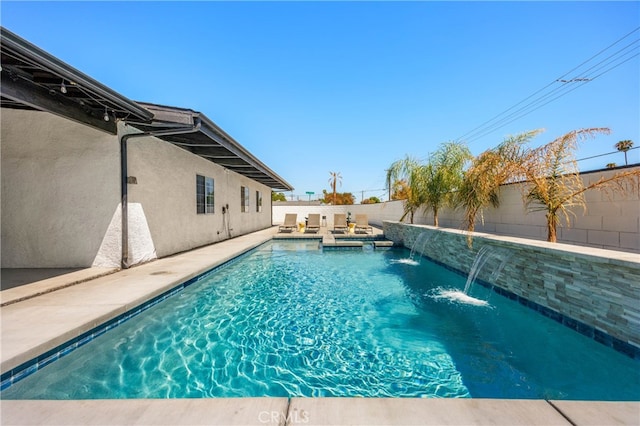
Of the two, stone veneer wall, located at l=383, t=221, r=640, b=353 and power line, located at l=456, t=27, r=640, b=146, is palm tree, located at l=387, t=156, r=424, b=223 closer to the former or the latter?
power line, located at l=456, t=27, r=640, b=146

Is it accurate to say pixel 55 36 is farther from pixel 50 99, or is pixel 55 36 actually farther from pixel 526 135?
pixel 526 135

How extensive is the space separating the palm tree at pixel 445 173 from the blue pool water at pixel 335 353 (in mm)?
4316

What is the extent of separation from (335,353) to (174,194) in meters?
6.21

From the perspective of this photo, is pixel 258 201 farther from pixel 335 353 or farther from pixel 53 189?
pixel 335 353

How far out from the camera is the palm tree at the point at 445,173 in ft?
27.9

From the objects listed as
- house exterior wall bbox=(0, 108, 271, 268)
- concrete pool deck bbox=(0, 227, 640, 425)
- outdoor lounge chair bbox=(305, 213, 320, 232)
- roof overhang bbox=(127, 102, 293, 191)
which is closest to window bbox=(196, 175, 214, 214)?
roof overhang bbox=(127, 102, 293, 191)

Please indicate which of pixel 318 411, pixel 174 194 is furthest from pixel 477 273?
pixel 174 194

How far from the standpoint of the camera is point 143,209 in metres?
6.07

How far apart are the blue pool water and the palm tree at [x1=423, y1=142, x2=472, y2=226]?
4.32m

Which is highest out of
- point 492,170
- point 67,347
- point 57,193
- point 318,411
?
point 492,170

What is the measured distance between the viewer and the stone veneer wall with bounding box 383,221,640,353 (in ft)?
9.34

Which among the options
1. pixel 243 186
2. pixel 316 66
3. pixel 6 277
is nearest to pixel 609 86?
pixel 316 66

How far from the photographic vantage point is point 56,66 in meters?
3.11

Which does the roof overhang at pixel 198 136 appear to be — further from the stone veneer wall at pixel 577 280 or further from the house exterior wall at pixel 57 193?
the stone veneer wall at pixel 577 280
